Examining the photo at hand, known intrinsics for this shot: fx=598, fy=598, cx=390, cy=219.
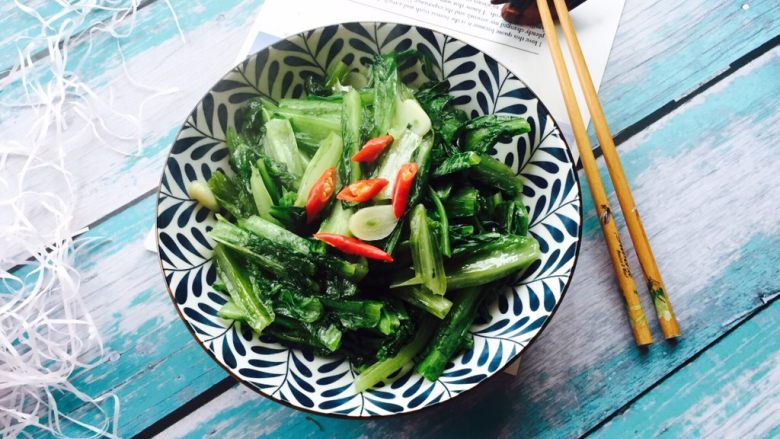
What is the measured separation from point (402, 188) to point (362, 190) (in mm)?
81

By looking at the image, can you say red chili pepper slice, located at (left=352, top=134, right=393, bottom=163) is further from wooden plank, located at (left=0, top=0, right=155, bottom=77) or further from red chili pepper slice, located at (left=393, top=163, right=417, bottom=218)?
wooden plank, located at (left=0, top=0, right=155, bottom=77)

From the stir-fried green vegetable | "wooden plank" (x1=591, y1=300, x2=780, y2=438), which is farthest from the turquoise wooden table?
the stir-fried green vegetable

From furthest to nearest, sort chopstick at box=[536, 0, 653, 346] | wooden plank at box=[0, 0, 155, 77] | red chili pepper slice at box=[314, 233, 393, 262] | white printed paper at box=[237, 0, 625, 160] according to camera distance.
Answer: wooden plank at box=[0, 0, 155, 77], white printed paper at box=[237, 0, 625, 160], chopstick at box=[536, 0, 653, 346], red chili pepper slice at box=[314, 233, 393, 262]

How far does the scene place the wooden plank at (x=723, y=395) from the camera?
61.5 inches

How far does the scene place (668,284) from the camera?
5.31 feet

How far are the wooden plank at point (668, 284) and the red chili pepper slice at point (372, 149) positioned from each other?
0.68m

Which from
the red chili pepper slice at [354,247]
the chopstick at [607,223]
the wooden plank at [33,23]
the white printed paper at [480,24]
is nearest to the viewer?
the red chili pepper slice at [354,247]

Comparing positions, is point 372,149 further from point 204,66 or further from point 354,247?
point 204,66

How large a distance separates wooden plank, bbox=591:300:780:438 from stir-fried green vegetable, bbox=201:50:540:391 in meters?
0.61

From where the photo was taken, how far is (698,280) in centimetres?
162

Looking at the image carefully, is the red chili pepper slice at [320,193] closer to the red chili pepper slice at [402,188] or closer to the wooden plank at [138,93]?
the red chili pepper slice at [402,188]

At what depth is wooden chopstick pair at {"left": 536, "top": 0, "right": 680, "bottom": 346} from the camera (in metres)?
1.52

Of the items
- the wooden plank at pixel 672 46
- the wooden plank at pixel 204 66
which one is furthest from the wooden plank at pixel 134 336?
the wooden plank at pixel 672 46

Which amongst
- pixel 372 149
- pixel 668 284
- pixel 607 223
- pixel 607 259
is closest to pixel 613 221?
pixel 607 223
